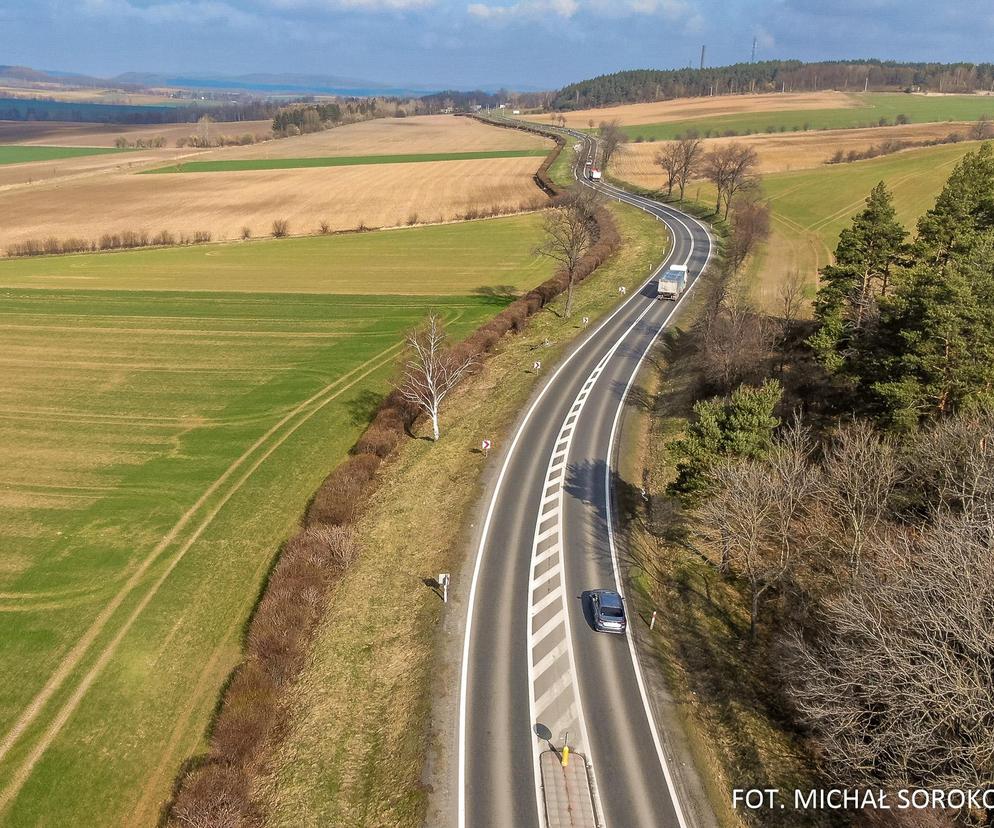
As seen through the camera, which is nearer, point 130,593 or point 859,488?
point 859,488

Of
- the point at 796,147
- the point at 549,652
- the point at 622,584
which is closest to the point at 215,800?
the point at 549,652

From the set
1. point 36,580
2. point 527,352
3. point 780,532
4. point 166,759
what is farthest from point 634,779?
point 527,352

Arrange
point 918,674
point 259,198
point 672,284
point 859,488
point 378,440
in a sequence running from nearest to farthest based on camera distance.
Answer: point 918,674
point 859,488
point 378,440
point 672,284
point 259,198

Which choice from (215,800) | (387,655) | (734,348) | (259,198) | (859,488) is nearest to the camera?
(215,800)

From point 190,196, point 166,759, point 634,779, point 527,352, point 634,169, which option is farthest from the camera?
point 634,169

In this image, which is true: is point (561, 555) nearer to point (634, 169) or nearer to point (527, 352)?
point (527, 352)

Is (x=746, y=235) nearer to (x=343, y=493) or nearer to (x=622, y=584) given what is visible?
(x=622, y=584)
